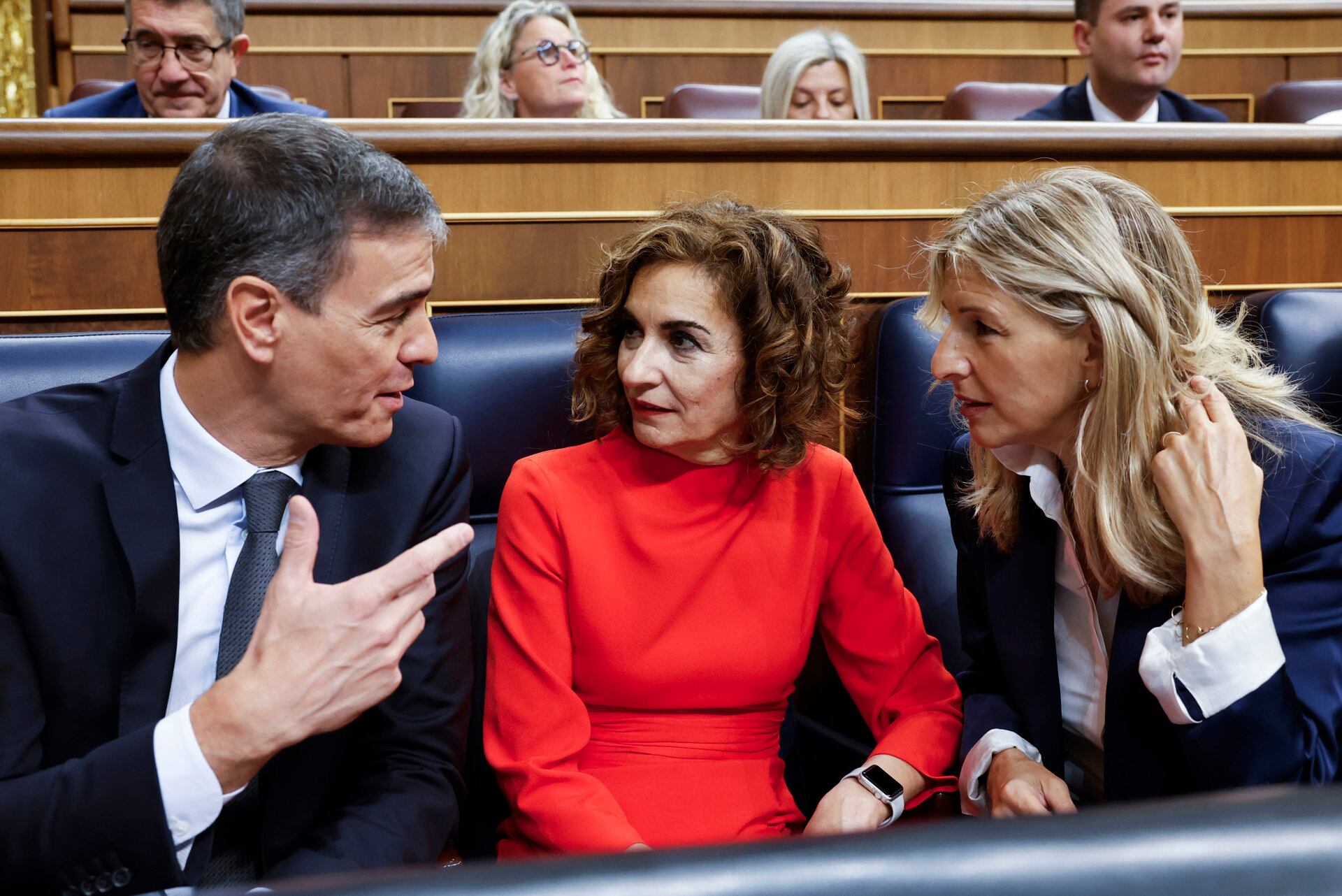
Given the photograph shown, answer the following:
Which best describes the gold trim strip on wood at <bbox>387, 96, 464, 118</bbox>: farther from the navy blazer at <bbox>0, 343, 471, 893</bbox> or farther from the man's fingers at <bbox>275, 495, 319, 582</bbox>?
the man's fingers at <bbox>275, 495, 319, 582</bbox>

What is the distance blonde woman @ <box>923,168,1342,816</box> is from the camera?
994 mm

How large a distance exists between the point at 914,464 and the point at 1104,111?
66.3 inches

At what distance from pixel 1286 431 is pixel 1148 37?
194cm

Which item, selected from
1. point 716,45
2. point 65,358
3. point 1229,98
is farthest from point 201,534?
point 1229,98

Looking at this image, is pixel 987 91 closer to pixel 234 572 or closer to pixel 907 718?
pixel 907 718

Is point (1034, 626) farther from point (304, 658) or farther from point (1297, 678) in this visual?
point (304, 658)

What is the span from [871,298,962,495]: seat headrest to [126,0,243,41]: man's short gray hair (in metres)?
1.52

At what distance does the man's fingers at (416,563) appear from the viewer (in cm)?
88

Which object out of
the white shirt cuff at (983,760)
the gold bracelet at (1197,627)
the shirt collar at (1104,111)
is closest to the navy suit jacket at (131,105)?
the shirt collar at (1104,111)

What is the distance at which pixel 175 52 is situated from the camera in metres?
2.29

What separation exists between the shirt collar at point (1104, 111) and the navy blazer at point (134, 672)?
7.22 feet

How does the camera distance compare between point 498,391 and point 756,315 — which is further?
point 498,391

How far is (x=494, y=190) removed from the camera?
1.73 m

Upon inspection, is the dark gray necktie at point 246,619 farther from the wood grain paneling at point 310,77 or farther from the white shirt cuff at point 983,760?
the wood grain paneling at point 310,77
